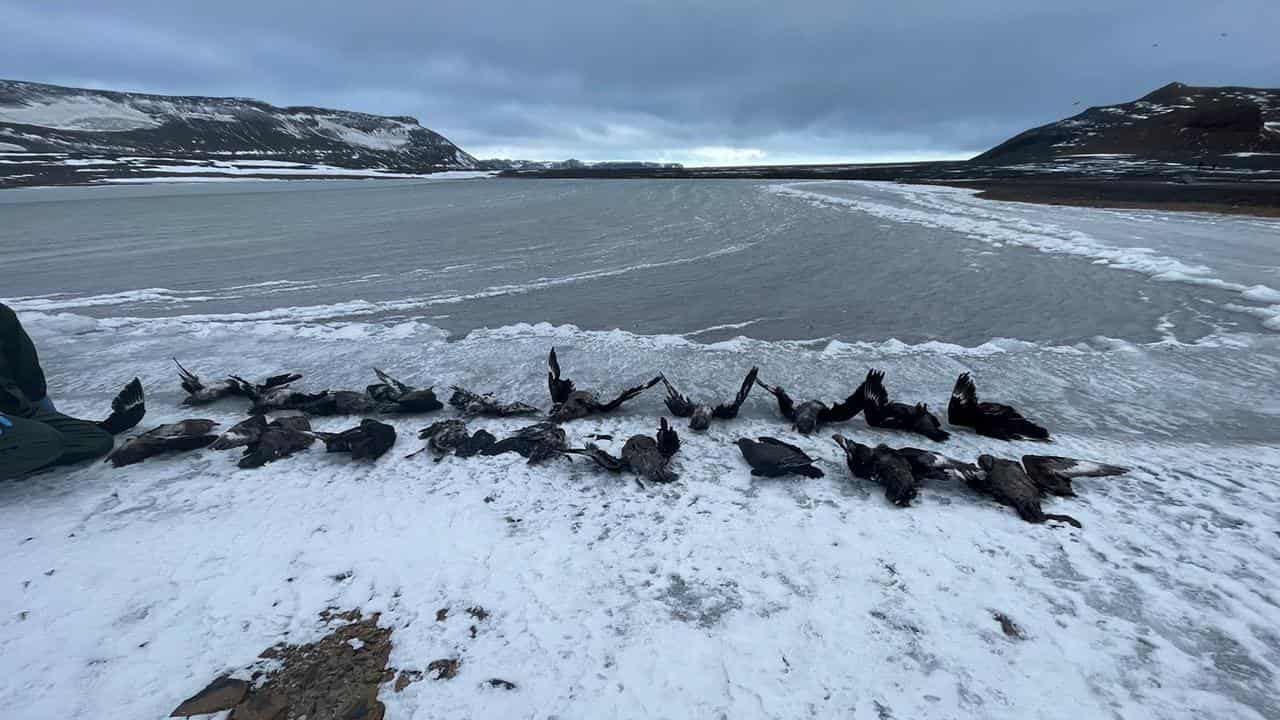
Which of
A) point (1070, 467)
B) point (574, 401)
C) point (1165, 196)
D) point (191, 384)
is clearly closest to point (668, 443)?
point (574, 401)

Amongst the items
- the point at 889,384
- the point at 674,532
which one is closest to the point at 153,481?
the point at 674,532

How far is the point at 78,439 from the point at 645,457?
627 centimetres

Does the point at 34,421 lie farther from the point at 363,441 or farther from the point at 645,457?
the point at 645,457

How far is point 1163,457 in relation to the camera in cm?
583

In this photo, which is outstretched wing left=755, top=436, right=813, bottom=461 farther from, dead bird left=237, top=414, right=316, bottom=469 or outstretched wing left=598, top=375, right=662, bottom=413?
dead bird left=237, top=414, right=316, bottom=469

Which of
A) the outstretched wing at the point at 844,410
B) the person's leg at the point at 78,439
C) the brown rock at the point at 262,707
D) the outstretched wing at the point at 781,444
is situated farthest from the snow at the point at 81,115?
the outstretched wing at the point at 844,410

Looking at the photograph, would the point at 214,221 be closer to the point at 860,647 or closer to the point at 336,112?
the point at 860,647

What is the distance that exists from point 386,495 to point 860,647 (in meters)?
4.51

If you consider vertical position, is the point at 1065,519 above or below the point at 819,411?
below

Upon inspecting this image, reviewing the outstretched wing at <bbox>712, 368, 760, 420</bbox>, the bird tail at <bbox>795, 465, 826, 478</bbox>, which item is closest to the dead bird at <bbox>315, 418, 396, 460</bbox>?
the outstretched wing at <bbox>712, 368, 760, 420</bbox>

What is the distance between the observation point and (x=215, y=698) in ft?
10.5

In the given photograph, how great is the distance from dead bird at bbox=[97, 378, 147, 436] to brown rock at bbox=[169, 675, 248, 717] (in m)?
5.08

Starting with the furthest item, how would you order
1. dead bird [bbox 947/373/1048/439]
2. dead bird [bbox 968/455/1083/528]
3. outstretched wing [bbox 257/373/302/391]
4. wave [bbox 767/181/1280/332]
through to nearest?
wave [bbox 767/181/1280/332] < outstretched wing [bbox 257/373/302/391] < dead bird [bbox 947/373/1048/439] < dead bird [bbox 968/455/1083/528]

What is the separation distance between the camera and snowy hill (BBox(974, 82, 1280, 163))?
68688 mm
